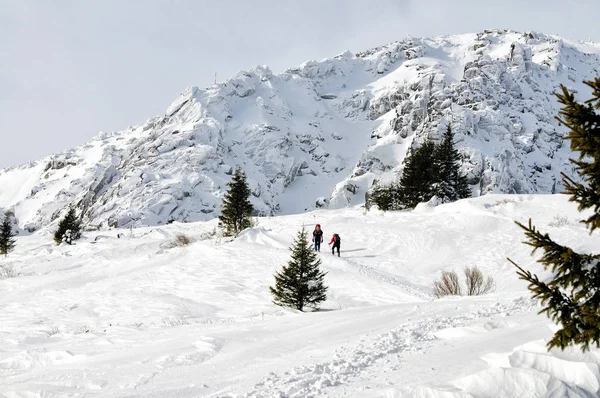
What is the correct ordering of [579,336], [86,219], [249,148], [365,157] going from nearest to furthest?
[579,336] < [86,219] < [365,157] < [249,148]

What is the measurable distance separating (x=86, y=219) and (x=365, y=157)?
69041 millimetres

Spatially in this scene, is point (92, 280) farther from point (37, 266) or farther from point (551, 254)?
point (551, 254)

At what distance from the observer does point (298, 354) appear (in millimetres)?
6906

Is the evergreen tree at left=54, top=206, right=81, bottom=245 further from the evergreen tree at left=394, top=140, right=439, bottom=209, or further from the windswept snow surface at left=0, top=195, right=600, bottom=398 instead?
the evergreen tree at left=394, top=140, right=439, bottom=209

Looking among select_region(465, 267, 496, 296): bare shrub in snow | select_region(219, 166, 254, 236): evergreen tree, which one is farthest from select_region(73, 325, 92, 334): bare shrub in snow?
select_region(219, 166, 254, 236): evergreen tree

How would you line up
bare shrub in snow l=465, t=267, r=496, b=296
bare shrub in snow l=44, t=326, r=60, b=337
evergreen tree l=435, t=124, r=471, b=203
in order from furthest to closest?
evergreen tree l=435, t=124, r=471, b=203
bare shrub in snow l=465, t=267, r=496, b=296
bare shrub in snow l=44, t=326, r=60, b=337

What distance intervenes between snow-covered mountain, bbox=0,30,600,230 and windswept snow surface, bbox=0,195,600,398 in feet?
179

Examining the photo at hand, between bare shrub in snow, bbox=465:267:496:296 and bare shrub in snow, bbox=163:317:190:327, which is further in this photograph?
bare shrub in snow, bbox=465:267:496:296

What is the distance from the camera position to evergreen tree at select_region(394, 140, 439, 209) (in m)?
35.3

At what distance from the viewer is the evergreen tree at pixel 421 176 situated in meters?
35.3

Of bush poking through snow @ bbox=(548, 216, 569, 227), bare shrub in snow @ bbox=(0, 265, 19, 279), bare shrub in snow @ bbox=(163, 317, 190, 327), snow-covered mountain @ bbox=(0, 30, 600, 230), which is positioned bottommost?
bare shrub in snow @ bbox=(0, 265, 19, 279)

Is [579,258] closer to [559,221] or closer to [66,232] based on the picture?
[559,221]

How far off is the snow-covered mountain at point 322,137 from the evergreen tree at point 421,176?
39.7 metres

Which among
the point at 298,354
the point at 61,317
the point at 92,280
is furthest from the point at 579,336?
the point at 92,280
